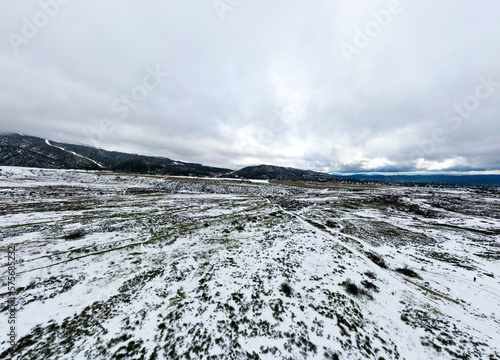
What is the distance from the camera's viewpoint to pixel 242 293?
10195mm

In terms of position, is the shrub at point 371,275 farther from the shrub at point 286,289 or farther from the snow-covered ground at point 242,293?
the shrub at point 286,289

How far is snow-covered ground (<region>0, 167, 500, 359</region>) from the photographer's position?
7.21 metres

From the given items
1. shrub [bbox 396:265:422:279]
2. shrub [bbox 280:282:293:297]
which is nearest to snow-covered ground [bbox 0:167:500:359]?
shrub [bbox 280:282:293:297]

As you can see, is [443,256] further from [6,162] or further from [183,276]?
[6,162]

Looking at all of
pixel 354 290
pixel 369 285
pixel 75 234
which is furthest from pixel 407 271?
pixel 75 234

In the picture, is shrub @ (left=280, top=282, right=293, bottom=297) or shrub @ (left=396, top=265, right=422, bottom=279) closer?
shrub @ (left=280, top=282, right=293, bottom=297)

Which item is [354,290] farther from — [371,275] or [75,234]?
[75,234]

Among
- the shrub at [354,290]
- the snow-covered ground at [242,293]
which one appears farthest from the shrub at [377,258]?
the shrub at [354,290]

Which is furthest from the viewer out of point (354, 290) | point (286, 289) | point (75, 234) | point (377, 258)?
point (75, 234)

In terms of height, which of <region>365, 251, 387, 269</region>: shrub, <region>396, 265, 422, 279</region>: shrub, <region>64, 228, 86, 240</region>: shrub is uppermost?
<region>64, 228, 86, 240</region>: shrub

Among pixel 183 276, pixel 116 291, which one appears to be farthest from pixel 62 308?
pixel 183 276

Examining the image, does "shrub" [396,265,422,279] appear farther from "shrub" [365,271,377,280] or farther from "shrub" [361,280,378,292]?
"shrub" [361,280,378,292]

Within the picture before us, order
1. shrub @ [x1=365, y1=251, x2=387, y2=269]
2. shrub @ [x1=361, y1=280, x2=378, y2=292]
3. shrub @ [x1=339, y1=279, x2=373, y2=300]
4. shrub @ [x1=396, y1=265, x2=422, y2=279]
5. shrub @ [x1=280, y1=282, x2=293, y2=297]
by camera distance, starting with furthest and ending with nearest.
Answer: shrub @ [x1=365, y1=251, x2=387, y2=269] → shrub @ [x1=396, y1=265, x2=422, y2=279] → shrub @ [x1=361, y1=280, x2=378, y2=292] → shrub @ [x1=339, y1=279, x2=373, y2=300] → shrub @ [x1=280, y1=282, x2=293, y2=297]

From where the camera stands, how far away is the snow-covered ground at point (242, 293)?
7.21 meters
